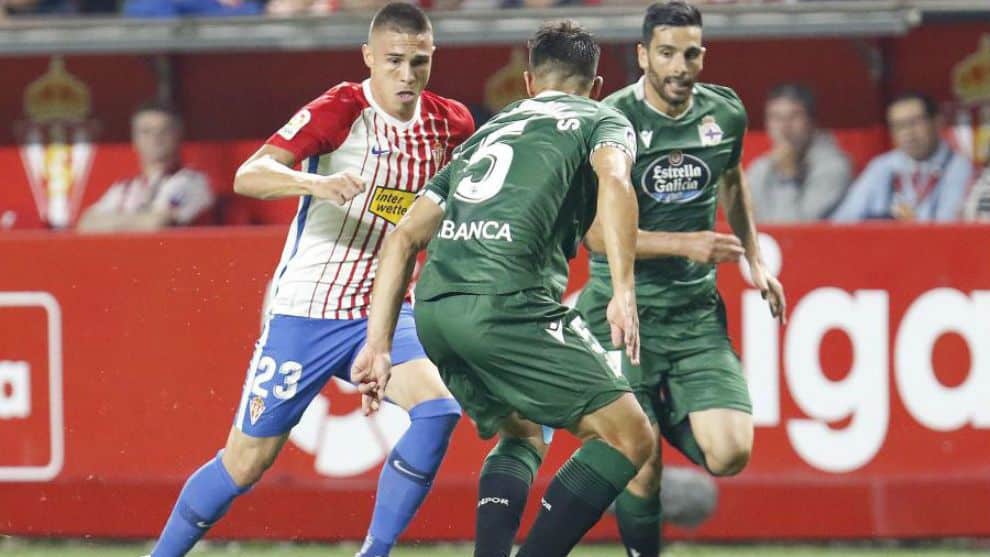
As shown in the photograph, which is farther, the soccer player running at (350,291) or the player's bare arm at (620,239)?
the soccer player running at (350,291)

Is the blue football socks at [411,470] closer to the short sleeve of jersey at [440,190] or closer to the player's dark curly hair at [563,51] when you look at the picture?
the short sleeve of jersey at [440,190]

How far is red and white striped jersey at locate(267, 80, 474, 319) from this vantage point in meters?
6.98

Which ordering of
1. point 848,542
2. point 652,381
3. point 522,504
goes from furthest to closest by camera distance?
point 848,542, point 652,381, point 522,504

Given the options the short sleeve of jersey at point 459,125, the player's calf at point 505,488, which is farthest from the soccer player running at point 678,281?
the player's calf at point 505,488

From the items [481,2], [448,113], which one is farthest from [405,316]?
[481,2]

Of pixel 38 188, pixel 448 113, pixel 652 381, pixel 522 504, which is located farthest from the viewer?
pixel 38 188

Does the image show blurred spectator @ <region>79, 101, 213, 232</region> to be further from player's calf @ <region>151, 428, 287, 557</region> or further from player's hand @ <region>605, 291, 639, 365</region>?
player's hand @ <region>605, 291, 639, 365</region>

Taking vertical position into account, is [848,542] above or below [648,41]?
below

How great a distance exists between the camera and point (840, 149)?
460 inches

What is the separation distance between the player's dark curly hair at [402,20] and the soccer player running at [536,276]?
633 mm

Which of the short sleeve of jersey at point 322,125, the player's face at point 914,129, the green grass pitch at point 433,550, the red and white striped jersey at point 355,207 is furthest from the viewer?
the player's face at point 914,129

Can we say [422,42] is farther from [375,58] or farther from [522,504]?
[522,504]

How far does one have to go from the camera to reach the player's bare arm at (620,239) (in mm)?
5945

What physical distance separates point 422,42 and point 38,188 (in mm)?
6455
